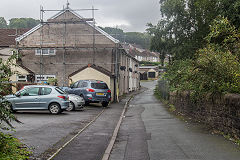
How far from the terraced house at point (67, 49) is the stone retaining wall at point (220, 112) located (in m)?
16.4

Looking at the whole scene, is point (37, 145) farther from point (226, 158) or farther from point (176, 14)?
point (176, 14)

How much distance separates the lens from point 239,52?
1106cm

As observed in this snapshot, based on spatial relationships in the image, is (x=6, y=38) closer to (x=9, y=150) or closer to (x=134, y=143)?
(x=134, y=143)

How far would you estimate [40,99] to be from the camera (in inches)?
654

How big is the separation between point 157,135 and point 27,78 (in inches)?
894

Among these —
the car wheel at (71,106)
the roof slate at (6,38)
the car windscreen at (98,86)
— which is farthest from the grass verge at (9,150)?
the roof slate at (6,38)

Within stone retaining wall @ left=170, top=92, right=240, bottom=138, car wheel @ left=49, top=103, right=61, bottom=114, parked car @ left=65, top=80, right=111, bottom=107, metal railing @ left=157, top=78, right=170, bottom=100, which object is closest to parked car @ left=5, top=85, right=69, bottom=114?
car wheel @ left=49, top=103, right=61, bottom=114

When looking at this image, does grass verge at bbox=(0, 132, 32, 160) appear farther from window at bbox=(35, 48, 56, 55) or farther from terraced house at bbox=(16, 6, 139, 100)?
window at bbox=(35, 48, 56, 55)

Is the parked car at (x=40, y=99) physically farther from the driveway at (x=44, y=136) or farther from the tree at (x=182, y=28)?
the tree at (x=182, y=28)

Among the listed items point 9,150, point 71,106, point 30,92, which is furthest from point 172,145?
point 71,106

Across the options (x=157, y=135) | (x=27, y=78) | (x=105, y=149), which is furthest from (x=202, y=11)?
(x=105, y=149)

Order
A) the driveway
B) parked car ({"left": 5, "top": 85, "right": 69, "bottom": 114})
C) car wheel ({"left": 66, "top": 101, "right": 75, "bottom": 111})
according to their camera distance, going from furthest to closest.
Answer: car wheel ({"left": 66, "top": 101, "right": 75, "bottom": 111})
parked car ({"left": 5, "top": 85, "right": 69, "bottom": 114})
the driveway

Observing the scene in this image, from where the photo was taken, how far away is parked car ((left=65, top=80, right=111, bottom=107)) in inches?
883

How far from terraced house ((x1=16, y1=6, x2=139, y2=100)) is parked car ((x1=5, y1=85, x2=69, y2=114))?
1202 cm
